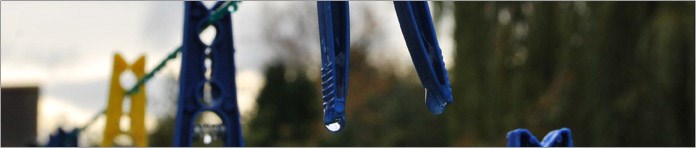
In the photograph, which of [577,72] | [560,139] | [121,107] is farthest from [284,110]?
[560,139]

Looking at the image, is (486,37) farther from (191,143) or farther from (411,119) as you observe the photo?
(411,119)

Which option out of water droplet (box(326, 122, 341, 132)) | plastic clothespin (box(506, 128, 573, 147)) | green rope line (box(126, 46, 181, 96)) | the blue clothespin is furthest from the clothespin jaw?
green rope line (box(126, 46, 181, 96))

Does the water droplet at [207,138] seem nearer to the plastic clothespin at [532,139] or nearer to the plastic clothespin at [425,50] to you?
the plastic clothespin at [532,139]

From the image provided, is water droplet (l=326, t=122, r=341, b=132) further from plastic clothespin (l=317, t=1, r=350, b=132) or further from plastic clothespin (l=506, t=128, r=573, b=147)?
plastic clothespin (l=506, t=128, r=573, b=147)

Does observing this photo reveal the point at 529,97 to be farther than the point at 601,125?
Yes

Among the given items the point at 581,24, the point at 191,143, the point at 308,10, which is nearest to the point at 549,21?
the point at 581,24

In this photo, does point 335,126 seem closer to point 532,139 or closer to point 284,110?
point 532,139
